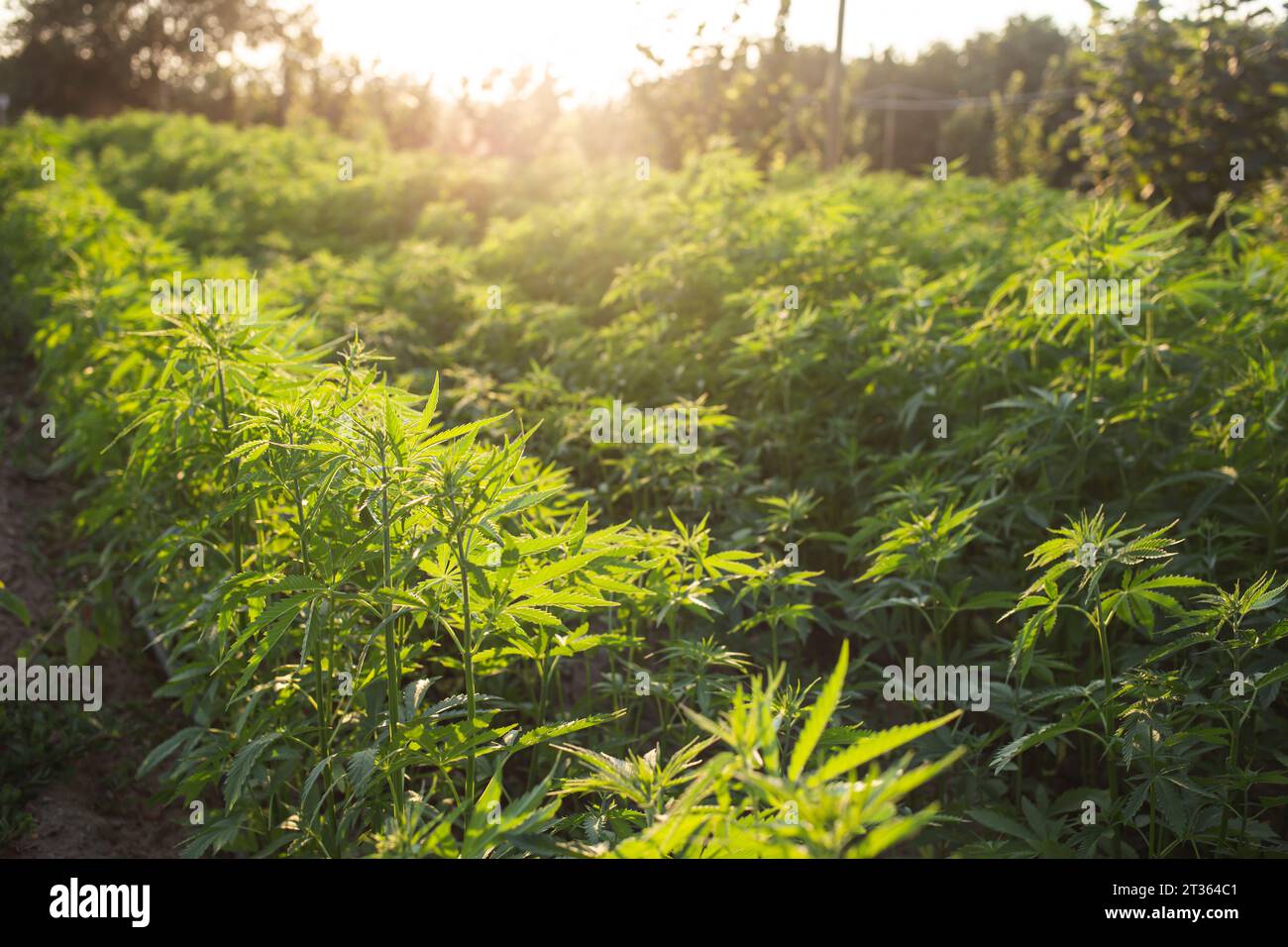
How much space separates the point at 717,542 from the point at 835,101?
36.3ft

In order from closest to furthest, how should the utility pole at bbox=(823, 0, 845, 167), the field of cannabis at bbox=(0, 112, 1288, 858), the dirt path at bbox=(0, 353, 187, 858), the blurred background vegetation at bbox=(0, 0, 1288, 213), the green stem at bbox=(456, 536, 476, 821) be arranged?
the green stem at bbox=(456, 536, 476, 821) → the field of cannabis at bbox=(0, 112, 1288, 858) → the dirt path at bbox=(0, 353, 187, 858) → the blurred background vegetation at bbox=(0, 0, 1288, 213) → the utility pole at bbox=(823, 0, 845, 167)

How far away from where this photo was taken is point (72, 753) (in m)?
3.67

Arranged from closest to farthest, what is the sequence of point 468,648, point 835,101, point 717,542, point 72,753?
point 468,648
point 717,542
point 72,753
point 835,101

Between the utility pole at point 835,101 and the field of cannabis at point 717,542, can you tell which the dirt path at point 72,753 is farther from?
the utility pole at point 835,101

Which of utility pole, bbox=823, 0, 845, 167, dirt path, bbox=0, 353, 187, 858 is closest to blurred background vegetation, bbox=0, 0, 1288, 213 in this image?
utility pole, bbox=823, 0, 845, 167

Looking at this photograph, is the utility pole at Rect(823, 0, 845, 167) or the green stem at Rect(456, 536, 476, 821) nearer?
the green stem at Rect(456, 536, 476, 821)

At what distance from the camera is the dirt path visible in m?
3.30

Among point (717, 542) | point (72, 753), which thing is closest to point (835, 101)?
point (717, 542)

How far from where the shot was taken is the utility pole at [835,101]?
12.6m

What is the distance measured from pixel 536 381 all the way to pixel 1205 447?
9.29 ft

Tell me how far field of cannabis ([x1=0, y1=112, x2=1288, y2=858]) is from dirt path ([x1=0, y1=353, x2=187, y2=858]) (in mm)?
129

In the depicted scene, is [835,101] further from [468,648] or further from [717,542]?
[468,648]

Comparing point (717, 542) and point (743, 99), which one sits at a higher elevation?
point (743, 99)

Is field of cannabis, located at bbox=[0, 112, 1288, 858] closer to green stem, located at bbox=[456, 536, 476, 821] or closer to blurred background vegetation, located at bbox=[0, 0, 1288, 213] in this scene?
green stem, located at bbox=[456, 536, 476, 821]
